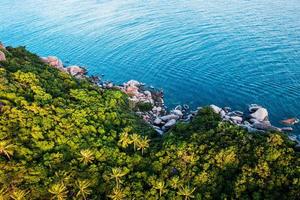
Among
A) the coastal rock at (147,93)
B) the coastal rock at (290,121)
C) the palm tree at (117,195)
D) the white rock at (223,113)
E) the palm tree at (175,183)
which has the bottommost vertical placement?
the coastal rock at (290,121)

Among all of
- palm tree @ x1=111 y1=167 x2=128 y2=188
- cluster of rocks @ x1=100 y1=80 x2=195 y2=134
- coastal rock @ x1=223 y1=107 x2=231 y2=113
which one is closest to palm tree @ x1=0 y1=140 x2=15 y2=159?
palm tree @ x1=111 y1=167 x2=128 y2=188

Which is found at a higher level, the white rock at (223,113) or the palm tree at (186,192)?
the palm tree at (186,192)

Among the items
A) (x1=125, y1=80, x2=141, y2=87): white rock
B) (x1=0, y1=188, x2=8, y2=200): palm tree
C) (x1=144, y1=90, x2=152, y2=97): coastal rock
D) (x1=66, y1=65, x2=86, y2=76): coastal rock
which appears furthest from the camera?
(x1=66, y1=65, x2=86, y2=76): coastal rock

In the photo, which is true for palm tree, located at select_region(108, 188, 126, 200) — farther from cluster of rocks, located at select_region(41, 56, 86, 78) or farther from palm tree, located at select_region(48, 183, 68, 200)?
cluster of rocks, located at select_region(41, 56, 86, 78)

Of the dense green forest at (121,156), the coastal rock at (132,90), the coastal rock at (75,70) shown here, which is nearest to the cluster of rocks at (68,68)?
the coastal rock at (75,70)

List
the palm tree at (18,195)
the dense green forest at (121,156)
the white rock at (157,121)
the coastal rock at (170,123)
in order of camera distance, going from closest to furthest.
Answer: the palm tree at (18,195) → the dense green forest at (121,156) → the coastal rock at (170,123) → the white rock at (157,121)

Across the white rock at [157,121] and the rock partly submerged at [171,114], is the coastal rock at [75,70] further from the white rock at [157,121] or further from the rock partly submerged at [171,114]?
the white rock at [157,121]
